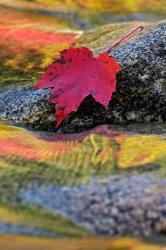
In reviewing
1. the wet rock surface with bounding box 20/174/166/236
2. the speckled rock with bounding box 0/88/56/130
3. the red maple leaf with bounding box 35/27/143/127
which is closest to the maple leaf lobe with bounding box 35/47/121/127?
the red maple leaf with bounding box 35/27/143/127

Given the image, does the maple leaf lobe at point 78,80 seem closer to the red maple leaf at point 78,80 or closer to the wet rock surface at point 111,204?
the red maple leaf at point 78,80

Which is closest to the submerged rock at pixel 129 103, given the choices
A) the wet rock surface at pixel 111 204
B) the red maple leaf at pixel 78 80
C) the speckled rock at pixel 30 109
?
the speckled rock at pixel 30 109

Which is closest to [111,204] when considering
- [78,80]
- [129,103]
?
[78,80]

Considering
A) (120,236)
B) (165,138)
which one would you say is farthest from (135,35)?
(120,236)

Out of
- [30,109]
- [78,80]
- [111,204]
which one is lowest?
[111,204]

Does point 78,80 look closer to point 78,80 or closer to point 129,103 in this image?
point 78,80

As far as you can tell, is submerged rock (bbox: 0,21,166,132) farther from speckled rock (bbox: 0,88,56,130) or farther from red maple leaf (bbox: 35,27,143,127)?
red maple leaf (bbox: 35,27,143,127)
